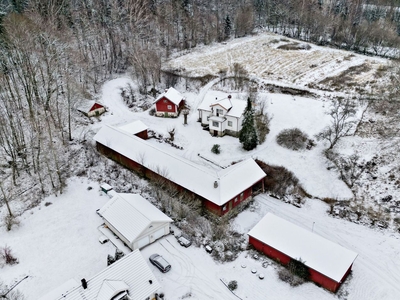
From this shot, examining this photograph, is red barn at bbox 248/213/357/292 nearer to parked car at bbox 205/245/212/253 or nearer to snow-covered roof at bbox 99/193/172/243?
parked car at bbox 205/245/212/253

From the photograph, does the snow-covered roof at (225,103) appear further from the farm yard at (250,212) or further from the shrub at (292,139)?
the shrub at (292,139)

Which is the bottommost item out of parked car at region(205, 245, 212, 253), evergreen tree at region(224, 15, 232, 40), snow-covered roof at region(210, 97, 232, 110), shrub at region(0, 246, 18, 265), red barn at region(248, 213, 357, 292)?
parked car at region(205, 245, 212, 253)

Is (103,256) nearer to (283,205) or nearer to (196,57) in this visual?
(283,205)

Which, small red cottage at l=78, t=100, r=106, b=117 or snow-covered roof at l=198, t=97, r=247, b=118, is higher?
snow-covered roof at l=198, t=97, r=247, b=118

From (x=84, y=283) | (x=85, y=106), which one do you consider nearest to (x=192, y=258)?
(x=84, y=283)

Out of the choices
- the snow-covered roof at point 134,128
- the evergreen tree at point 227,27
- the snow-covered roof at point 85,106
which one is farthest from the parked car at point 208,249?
the evergreen tree at point 227,27

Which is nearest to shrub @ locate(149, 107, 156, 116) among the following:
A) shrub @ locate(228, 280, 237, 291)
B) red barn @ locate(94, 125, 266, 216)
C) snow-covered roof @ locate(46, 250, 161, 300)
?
red barn @ locate(94, 125, 266, 216)
